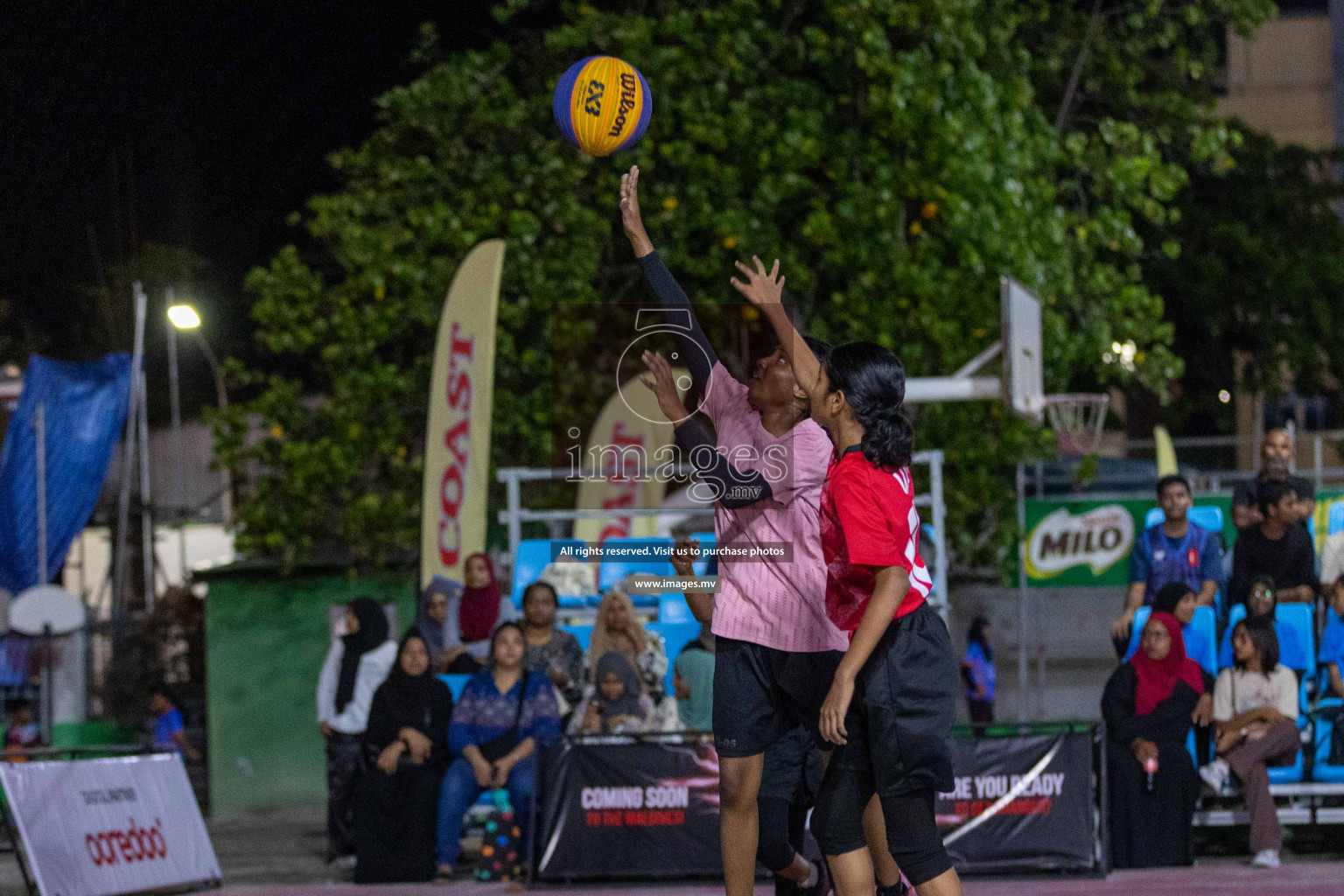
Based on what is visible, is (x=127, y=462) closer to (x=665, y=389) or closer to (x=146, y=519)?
(x=146, y=519)

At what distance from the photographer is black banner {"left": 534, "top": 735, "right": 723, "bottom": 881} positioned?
834 centimetres

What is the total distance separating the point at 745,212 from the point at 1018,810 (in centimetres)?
826

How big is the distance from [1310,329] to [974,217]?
43.3 feet

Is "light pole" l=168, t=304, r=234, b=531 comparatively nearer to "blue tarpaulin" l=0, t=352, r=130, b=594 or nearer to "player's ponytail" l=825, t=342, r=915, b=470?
"blue tarpaulin" l=0, t=352, r=130, b=594

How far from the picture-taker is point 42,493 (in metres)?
17.8

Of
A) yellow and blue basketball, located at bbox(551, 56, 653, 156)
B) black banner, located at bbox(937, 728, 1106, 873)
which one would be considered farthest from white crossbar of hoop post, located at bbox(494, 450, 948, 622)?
yellow and blue basketball, located at bbox(551, 56, 653, 156)

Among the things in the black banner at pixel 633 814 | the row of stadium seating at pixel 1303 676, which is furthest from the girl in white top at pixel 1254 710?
the black banner at pixel 633 814

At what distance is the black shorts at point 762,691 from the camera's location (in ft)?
15.7

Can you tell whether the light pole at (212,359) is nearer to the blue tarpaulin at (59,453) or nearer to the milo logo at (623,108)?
the blue tarpaulin at (59,453)

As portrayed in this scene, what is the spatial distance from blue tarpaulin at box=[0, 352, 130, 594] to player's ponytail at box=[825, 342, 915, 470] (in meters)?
15.9

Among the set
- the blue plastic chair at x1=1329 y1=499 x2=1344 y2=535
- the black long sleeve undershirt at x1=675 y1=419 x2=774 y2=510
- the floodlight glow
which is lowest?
the blue plastic chair at x1=1329 y1=499 x2=1344 y2=535

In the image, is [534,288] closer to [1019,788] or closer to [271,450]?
[271,450]

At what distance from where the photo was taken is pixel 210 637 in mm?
16953

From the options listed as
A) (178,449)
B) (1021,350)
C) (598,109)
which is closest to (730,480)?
(598,109)
